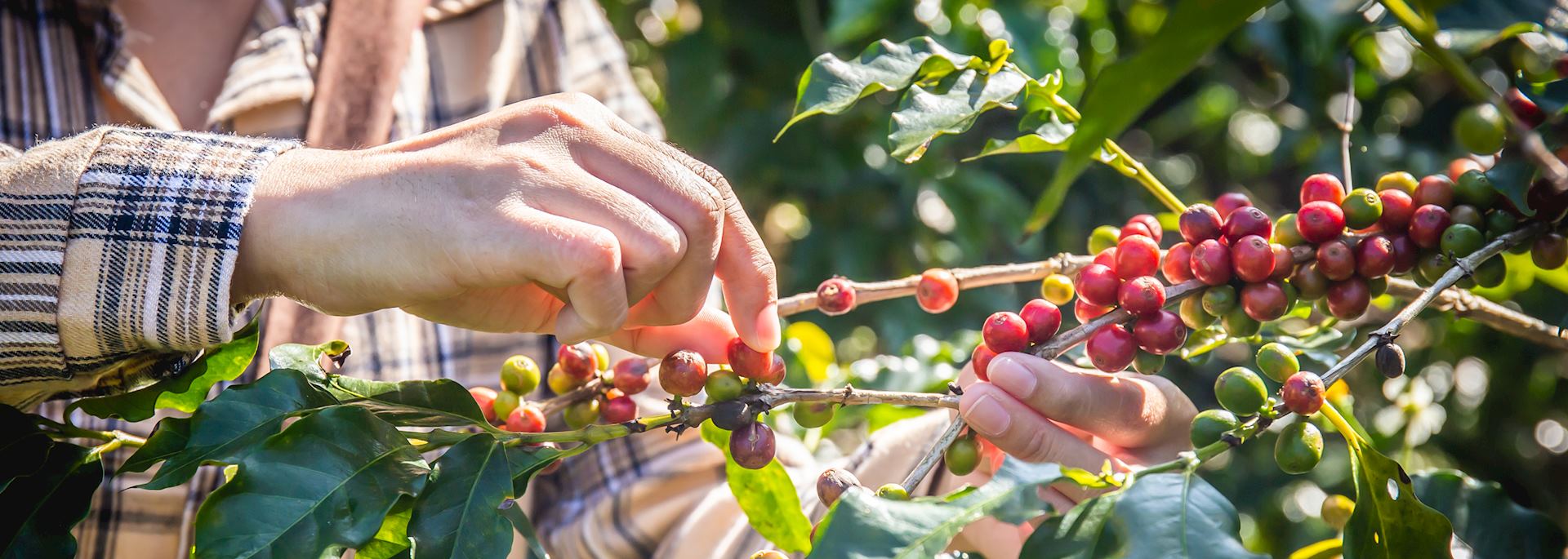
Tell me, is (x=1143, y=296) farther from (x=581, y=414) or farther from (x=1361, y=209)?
(x=581, y=414)

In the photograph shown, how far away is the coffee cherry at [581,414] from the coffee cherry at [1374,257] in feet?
1.87

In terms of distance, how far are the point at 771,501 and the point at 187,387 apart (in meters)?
0.44

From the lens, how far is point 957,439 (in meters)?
0.71

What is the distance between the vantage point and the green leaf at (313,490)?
0.58 meters

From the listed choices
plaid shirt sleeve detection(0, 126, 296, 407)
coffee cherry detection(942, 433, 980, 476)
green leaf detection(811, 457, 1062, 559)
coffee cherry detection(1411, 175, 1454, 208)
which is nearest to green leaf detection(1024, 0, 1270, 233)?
green leaf detection(811, 457, 1062, 559)

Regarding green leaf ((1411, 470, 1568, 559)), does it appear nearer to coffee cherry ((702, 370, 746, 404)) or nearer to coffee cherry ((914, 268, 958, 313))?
coffee cherry ((914, 268, 958, 313))

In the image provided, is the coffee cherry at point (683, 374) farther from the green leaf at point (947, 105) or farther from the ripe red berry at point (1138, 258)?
the ripe red berry at point (1138, 258)

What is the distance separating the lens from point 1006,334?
0.72 meters

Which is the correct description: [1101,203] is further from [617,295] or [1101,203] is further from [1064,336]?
[617,295]

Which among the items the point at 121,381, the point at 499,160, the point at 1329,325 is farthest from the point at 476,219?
the point at 1329,325

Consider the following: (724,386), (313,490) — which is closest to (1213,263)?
(724,386)

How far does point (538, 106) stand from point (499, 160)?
0.06 meters

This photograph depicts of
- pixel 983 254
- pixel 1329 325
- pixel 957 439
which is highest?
pixel 957 439

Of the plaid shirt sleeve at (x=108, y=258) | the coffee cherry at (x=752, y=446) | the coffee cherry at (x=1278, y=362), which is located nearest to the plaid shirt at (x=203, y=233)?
the plaid shirt sleeve at (x=108, y=258)
